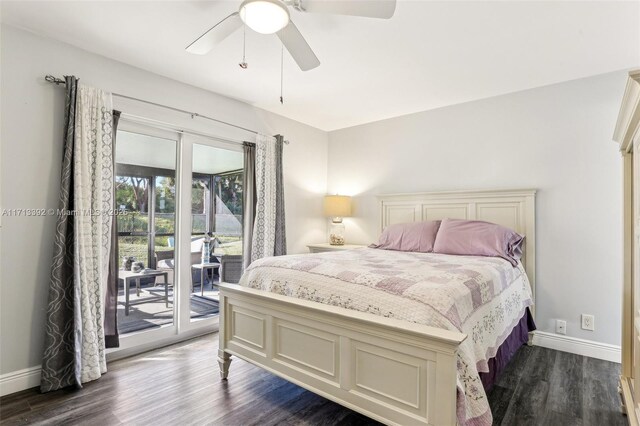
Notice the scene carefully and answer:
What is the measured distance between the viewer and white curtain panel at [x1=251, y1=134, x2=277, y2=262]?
3703mm

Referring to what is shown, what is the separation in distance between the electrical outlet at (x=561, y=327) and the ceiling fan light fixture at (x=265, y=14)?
326 cm

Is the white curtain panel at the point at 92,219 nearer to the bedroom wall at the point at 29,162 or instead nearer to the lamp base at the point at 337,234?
the bedroom wall at the point at 29,162

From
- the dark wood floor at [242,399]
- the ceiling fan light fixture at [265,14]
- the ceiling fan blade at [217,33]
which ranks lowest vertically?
the dark wood floor at [242,399]

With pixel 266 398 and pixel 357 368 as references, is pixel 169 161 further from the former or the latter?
pixel 357 368

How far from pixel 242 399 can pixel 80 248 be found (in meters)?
1.53

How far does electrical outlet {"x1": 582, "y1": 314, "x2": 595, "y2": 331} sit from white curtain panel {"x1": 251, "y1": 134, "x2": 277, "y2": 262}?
9.85 ft

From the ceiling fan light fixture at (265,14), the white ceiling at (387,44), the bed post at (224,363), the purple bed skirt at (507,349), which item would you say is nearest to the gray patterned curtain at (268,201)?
the white ceiling at (387,44)

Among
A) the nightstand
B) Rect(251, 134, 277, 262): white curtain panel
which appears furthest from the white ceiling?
the nightstand

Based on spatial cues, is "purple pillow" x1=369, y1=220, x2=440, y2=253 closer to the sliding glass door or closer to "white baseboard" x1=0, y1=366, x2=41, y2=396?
the sliding glass door

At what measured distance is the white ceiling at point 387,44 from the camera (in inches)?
79.9

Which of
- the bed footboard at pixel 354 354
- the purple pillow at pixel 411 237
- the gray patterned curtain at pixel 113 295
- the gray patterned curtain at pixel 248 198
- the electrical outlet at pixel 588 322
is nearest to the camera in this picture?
the bed footboard at pixel 354 354

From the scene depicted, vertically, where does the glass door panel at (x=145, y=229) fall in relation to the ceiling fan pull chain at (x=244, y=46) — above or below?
below

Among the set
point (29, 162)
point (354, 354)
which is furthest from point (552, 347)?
point (29, 162)

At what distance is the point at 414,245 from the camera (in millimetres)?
3244
